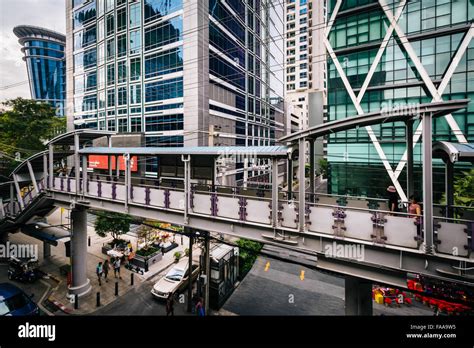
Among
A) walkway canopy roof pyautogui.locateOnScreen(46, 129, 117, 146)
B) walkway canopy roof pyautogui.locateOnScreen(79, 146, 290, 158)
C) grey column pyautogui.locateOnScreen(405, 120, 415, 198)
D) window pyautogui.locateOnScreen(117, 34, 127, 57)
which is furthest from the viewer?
window pyautogui.locateOnScreen(117, 34, 127, 57)

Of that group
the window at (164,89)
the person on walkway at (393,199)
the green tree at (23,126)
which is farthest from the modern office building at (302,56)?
the person on walkway at (393,199)

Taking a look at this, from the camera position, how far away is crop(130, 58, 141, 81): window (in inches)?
1276

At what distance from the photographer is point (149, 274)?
53.8 ft

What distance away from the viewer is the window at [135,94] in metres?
32.4

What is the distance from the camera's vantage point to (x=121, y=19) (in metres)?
33.7

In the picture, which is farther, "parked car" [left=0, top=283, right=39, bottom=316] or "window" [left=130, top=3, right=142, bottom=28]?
"window" [left=130, top=3, right=142, bottom=28]

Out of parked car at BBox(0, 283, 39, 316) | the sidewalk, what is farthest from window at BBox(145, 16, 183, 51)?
parked car at BBox(0, 283, 39, 316)

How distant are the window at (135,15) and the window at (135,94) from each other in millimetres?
8533

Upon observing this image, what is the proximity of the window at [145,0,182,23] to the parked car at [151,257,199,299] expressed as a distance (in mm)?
29992

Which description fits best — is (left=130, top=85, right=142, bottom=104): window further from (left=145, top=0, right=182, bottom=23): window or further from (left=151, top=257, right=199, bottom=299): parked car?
(left=151, top=257, right=199, bottom=299): parked car

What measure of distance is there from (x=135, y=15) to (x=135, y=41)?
3.47 m
